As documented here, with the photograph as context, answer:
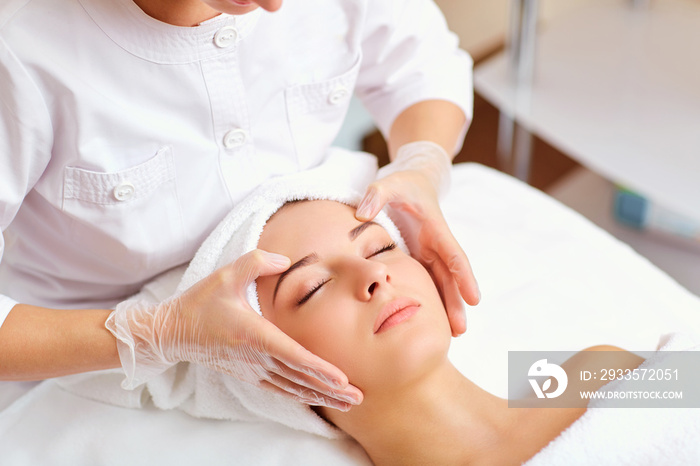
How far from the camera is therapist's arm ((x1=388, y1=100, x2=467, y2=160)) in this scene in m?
1.45

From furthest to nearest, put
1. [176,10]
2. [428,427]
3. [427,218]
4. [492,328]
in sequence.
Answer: [492,328] → [427,218] → [428,427] → [176,10]

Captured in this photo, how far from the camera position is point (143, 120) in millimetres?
1057

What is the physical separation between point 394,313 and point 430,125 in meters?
0.52

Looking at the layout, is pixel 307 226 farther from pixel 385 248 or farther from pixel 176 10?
pixel 176 10

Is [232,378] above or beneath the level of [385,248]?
beneath

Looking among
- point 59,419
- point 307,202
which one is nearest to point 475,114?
point 307,202

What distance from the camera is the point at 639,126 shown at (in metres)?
2.05

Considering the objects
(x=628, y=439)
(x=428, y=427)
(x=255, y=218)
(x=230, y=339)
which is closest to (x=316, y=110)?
(x=255, y=218)

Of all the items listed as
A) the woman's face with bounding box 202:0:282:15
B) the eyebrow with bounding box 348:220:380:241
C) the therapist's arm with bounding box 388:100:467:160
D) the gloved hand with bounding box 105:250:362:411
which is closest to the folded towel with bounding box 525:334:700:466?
the gloved hand with bounding box 105:250:362:411

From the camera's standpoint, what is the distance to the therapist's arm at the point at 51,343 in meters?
1.03

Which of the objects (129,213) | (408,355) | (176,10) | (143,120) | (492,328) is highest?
(176,10)

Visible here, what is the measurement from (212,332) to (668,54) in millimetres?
1860

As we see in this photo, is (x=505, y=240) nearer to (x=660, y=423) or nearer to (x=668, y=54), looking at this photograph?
(x=660, y=423)

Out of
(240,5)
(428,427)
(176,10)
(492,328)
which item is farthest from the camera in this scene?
(492,328)
